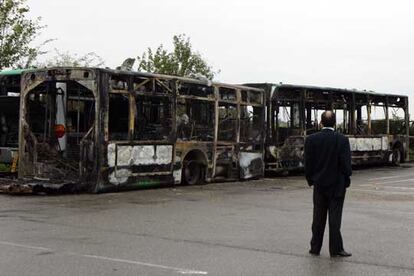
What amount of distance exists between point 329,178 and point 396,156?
21.4 metres

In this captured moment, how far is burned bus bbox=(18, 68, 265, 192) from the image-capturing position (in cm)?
1457

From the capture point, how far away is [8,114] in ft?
56.9

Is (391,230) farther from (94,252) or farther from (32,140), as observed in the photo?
(32,140)

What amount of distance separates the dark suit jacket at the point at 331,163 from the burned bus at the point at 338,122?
1276cm

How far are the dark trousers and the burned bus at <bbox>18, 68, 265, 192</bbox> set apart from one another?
24.4 feet

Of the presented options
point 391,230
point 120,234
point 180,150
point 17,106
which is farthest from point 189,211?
point 17,106

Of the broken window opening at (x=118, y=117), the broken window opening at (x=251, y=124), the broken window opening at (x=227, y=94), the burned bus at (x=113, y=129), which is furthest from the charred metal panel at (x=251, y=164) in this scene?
the broken window opening at (x=118, y=117)

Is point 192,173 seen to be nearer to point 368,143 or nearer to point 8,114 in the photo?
point 8,114

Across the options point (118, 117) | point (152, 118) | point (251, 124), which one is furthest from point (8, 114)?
point (251, 124)

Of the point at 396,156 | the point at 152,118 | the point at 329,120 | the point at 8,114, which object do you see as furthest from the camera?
the point at 396,156

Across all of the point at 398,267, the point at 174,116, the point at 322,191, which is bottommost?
the point at 398,267

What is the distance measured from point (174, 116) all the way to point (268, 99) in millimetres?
5391

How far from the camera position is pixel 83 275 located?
668cm

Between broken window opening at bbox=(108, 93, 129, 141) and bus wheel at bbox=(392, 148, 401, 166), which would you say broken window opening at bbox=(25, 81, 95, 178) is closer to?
broken window opening at bbox=(108, 93, 129, 141)
